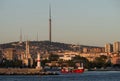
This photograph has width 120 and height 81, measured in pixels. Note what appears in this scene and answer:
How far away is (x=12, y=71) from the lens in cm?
14288

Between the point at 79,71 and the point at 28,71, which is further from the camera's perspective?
the point at 79,71

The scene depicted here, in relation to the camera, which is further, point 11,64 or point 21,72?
point 11,64

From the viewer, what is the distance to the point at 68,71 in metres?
171

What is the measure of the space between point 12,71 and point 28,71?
4136 millimetres

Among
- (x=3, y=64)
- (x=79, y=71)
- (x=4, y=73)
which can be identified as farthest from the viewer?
(x=3, y=64)

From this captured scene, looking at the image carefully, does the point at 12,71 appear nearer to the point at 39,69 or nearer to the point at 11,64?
the point at 39,69

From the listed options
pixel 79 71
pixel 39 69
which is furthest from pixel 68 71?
pixel 39 69

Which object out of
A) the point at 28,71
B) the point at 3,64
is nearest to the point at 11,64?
the point at 3,64

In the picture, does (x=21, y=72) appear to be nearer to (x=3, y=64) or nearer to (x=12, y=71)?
(x=12, y=71)

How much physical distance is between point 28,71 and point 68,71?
27.3 meters

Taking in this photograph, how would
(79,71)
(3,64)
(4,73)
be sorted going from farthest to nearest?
(3,64), (79,71), (4,73)

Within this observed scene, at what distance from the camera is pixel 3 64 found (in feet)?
647

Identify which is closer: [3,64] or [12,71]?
[12,71]

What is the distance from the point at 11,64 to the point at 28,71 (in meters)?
55.0
